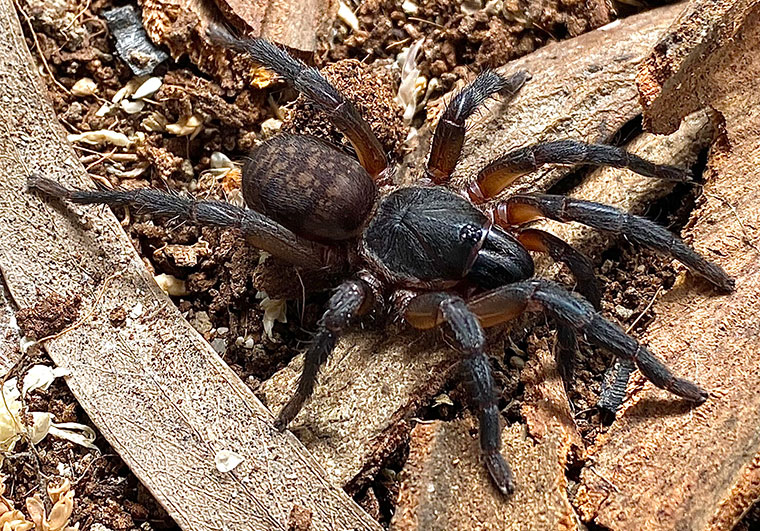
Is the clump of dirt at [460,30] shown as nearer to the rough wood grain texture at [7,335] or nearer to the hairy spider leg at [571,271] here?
the hairy spider leg at [571,271]

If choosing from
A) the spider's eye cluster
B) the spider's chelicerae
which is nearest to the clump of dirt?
the spider's chelicerae

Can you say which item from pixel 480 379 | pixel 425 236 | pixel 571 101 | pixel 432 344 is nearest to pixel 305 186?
pixel 425 236

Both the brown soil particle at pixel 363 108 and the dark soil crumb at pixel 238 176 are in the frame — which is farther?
the brown soil particle at pixel 363 108

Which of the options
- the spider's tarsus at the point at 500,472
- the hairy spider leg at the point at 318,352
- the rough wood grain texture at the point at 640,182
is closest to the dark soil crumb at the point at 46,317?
the hairy spider leg at the point at 318,352

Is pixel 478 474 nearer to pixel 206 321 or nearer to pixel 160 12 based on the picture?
pixel 206 321

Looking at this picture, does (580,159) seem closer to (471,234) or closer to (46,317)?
(471,234)

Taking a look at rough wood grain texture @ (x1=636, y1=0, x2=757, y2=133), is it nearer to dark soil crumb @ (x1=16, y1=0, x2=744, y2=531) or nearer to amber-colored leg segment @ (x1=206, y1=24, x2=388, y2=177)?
dark soil crumb @ (x1=16, y1=0, x2=744, y2=531)

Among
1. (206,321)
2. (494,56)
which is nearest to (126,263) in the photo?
(206,321)
